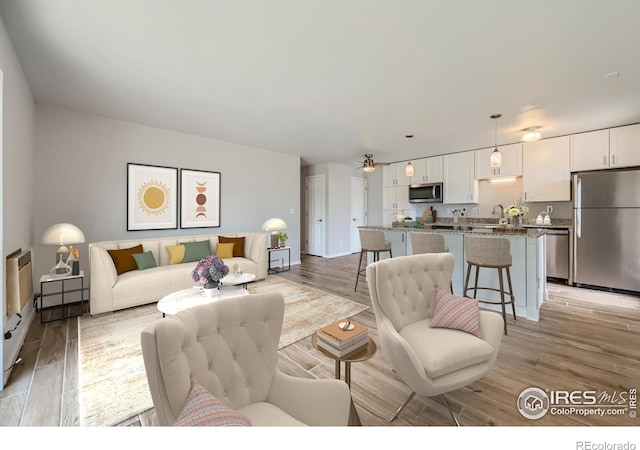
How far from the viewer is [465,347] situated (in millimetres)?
1537

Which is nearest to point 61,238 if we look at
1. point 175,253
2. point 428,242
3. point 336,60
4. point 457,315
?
point 175,253

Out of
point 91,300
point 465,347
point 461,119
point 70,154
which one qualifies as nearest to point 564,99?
point 461,119

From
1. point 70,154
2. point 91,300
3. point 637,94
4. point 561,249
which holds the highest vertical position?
point 637,94

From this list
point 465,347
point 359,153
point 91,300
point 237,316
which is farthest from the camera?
point 359,153

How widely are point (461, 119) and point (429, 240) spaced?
1.77m

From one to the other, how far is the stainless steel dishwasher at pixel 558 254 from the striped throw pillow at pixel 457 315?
3914 mm

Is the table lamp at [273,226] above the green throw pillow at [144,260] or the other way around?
above

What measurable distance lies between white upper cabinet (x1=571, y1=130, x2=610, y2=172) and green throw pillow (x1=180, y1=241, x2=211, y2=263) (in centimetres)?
605

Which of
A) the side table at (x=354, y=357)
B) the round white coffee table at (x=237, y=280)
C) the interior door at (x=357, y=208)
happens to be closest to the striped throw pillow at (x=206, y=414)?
the side table at (x=354, y=357)

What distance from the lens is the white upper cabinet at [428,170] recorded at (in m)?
5.83

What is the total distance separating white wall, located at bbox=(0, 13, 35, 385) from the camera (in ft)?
6.48

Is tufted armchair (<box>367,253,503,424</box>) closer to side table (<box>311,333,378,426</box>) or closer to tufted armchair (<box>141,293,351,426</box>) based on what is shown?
side table (<box>311,333,378,426</box>)

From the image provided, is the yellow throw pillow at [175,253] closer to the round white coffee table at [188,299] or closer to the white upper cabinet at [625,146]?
the round white coffee table at [188,299]
